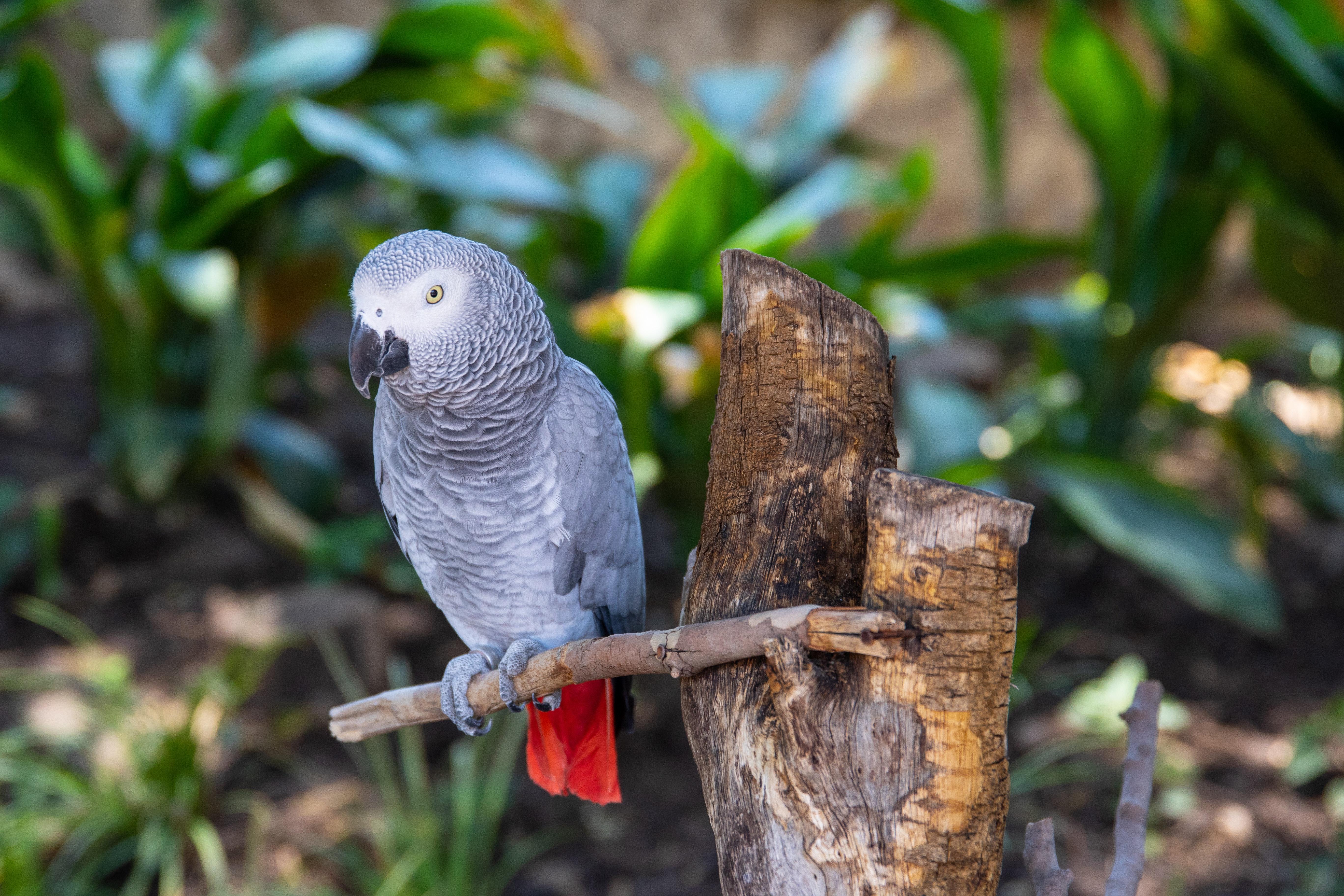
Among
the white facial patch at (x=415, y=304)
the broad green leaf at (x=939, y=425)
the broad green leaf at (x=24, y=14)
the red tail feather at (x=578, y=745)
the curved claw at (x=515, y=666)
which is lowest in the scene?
the broad green leaf at (x=939, y=425)

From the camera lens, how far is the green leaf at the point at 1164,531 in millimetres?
1323

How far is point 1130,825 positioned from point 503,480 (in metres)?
0.46

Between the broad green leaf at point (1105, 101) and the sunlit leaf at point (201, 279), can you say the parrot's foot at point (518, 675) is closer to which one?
the sunlit leaf at point (201, 279)

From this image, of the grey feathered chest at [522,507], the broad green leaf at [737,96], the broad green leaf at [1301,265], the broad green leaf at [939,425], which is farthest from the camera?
the broad green leaf at [737,96]

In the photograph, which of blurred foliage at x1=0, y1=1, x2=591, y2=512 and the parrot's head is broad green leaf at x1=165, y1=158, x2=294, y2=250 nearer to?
blurred foliage at x1=0, y1=1, x2=591, y2=512

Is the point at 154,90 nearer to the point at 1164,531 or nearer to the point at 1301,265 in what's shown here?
the point at 1164,531

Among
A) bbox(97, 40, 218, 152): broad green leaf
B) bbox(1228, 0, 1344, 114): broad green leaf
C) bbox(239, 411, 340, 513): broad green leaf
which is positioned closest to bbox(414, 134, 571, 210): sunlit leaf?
bbox(97, 40, 218, 152): broad green leaf

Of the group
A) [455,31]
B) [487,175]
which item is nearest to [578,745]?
[487,175]

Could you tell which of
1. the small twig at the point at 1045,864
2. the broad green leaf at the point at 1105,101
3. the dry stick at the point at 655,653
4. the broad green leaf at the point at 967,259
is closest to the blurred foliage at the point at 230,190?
the broad green leaf at the point at 967,259

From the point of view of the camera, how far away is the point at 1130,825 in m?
0.61

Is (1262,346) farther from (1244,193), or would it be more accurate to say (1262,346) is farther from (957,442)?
(957,442)

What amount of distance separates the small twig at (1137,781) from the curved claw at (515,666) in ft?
1.26

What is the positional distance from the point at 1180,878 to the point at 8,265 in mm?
3634

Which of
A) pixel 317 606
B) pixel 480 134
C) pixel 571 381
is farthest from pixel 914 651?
pixel 480 134
